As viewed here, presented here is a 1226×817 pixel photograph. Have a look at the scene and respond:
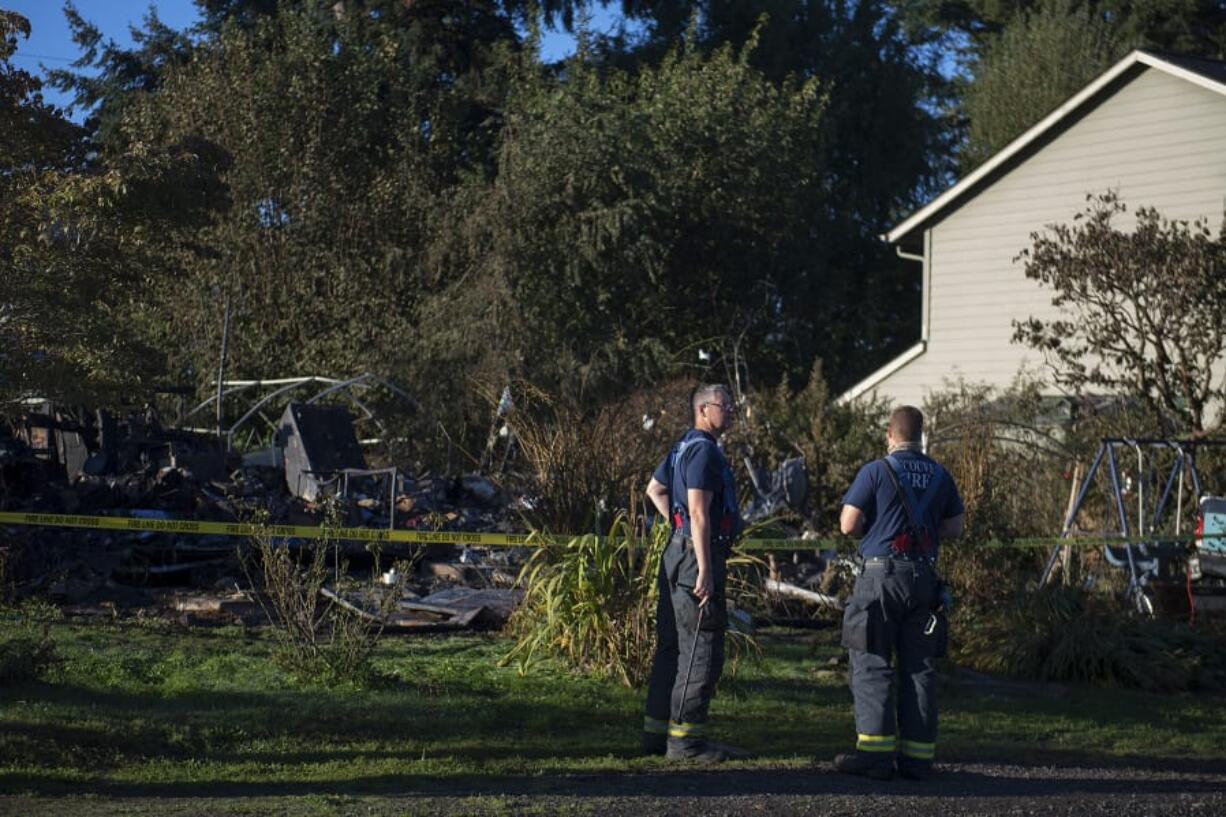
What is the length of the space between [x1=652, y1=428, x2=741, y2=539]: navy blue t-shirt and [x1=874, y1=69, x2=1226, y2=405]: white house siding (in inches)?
564

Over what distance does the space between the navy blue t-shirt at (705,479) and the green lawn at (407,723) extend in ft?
4.16

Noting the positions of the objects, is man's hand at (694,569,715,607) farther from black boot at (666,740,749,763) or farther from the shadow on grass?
the shadow on grass

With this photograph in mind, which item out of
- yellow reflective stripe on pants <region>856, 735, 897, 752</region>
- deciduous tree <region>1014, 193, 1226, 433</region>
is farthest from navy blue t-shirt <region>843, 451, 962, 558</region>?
deciduous tree <region>1014, 193, 1226, 433</region>

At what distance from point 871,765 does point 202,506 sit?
33.4 feet

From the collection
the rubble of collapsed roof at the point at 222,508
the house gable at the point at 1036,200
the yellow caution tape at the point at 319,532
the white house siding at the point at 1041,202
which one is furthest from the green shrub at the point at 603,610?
the white house siding at the point at 1041,202

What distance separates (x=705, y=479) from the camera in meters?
7.75

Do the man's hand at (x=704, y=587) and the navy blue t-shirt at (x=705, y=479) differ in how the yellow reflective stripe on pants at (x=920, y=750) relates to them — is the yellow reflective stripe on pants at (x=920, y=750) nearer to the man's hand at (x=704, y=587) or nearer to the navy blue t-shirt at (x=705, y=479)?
the man's hand at (x=704, y=587)

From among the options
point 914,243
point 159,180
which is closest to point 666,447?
point 159,180

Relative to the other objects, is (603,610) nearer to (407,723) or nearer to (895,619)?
(407,723)

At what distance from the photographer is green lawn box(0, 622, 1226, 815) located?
24.1 ft

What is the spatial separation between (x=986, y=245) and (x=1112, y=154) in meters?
2.37

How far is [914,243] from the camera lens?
2586 cm

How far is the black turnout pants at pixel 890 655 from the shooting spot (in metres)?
7.50

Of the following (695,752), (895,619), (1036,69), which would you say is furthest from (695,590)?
(1036,69)
